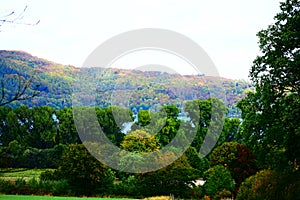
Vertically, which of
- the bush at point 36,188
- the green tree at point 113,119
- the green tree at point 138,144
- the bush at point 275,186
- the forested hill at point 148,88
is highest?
the forested hill at point 148,88

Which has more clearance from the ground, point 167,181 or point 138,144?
point 138,144

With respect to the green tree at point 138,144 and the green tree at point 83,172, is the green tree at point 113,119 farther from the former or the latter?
the green tree at point 83,172

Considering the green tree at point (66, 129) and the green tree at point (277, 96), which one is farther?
the green tree at point (66, 129)

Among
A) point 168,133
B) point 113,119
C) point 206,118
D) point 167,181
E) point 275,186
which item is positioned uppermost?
point 206,118

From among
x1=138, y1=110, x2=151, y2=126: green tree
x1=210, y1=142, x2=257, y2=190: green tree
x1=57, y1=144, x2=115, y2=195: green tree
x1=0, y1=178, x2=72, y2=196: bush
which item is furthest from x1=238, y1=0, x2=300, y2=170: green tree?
x1=138, y1=110, x2=151, y2=126: green tree

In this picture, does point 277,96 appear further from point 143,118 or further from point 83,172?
point 143,118

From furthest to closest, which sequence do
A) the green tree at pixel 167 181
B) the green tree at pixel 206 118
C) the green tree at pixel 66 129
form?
the green tree at pixel 66 129, the green tree at pixel 206 118, the green tree at pixel 167 181

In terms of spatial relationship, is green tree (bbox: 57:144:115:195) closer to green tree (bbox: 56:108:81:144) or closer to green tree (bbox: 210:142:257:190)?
green tree (bbox: 210:142:257:190)

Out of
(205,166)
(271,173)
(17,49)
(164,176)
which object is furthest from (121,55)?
(17,49)

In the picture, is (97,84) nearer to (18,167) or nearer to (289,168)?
(18,167)

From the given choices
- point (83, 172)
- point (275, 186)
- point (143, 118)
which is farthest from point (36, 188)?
point (275, 186)

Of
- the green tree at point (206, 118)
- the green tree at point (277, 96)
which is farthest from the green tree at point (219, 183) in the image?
the green tree at point (206, 118)
